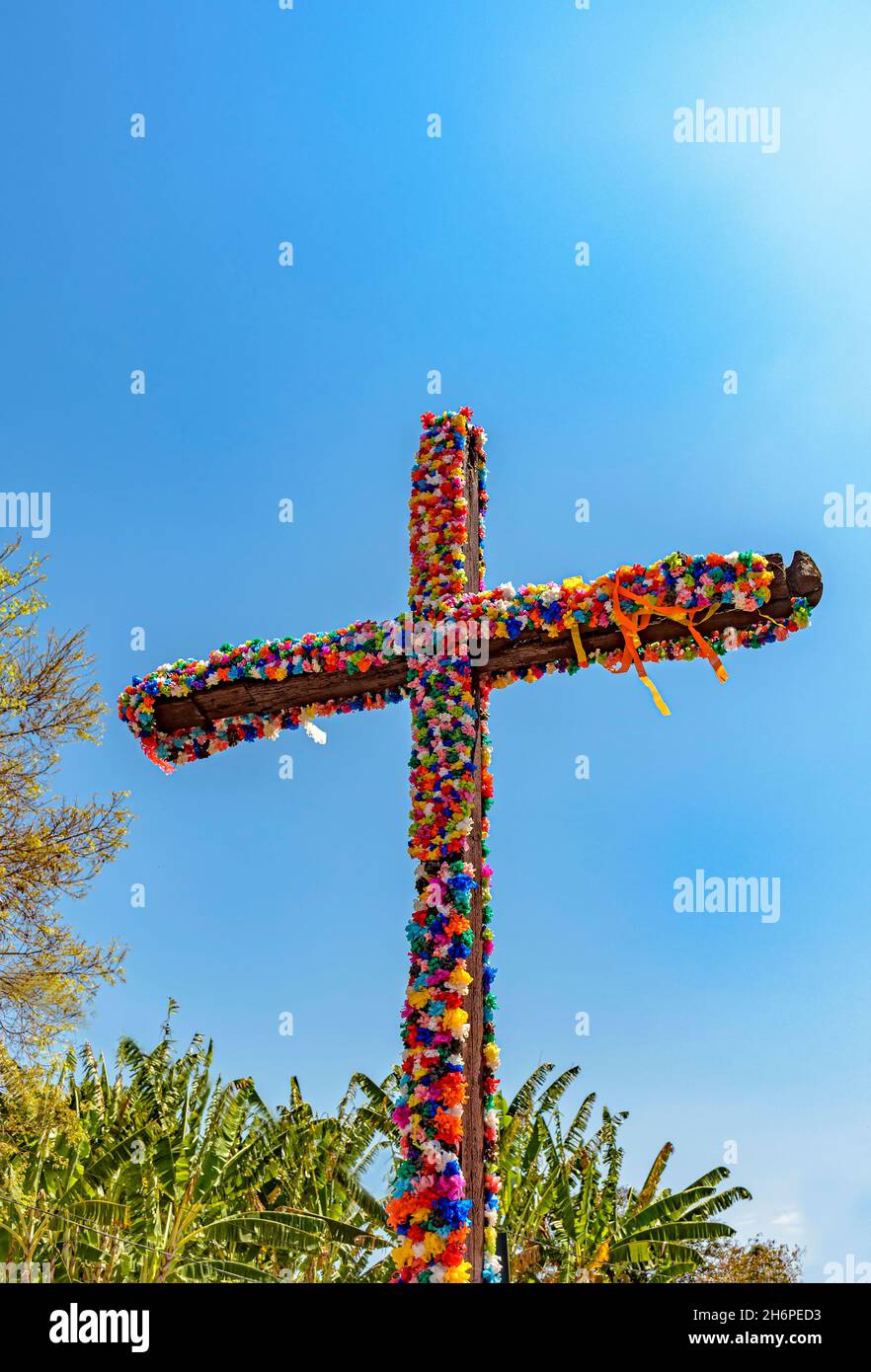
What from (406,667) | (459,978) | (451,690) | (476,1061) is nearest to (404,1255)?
(476,1061)

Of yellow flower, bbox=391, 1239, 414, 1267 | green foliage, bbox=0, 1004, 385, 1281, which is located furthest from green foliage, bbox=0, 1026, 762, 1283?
yellow flower, bbox=391, 1239, 414, 1267

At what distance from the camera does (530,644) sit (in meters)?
5.51

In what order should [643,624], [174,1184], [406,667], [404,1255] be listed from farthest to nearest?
1. [174,1184]
2. [406,667]
3. [643,624]
4. [404,1255]

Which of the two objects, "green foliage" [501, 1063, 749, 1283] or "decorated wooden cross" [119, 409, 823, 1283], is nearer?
"decorated wooden cross" [119, 409, 823, 1283]

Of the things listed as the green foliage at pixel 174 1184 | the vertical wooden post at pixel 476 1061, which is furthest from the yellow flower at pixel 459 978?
the green foliage at pixel 174 1184

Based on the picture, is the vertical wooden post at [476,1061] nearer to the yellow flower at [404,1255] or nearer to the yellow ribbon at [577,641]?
the yellow flower at [404,1255]

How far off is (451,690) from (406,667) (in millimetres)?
349

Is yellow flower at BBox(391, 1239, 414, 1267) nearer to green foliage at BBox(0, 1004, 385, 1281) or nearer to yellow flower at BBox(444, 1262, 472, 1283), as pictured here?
yellow flower at BBox(444, 1262, 472, 1283)

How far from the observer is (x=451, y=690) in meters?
5.53

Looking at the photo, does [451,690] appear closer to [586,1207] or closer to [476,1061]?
[476,1061]

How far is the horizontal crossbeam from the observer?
507 cm

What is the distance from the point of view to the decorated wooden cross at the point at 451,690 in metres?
4.66
